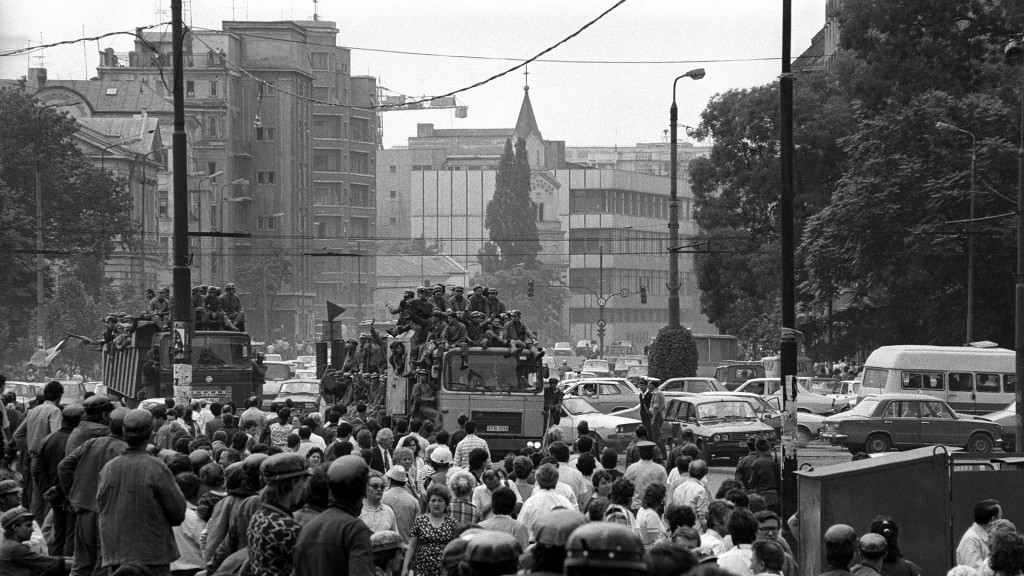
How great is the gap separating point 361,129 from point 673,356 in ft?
335

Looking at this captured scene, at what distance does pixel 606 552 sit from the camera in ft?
15.0

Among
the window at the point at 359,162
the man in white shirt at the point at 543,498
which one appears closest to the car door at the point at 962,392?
the man in white shirt at the point at 543,498

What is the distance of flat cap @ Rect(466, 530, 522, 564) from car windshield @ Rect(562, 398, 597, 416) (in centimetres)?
3075

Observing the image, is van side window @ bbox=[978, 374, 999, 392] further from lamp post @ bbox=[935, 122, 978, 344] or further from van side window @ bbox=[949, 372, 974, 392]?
lamp post @ bbox=[935, 122, 978, 344]

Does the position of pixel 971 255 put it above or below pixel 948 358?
above

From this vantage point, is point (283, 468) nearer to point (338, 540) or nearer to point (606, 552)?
point (338, 540)

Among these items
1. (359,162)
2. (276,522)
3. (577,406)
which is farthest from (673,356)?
(359,162)

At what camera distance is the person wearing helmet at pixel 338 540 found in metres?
7.40

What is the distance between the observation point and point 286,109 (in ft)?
432

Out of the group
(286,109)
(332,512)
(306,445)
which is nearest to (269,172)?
(286,109)

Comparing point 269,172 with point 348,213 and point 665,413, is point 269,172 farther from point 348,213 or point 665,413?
point 665,413

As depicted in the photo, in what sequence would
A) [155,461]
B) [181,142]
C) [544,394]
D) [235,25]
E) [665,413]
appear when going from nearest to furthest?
1. [155,461]
2. [181,142]
3. [544,394]
4. [665,413]
5. [235,25]

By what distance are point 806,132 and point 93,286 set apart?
3183 cm

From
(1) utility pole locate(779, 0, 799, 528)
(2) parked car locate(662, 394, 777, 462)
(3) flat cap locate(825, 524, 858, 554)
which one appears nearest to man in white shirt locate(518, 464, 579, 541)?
(3) flat cap locate(825, 524, 858, 554)
